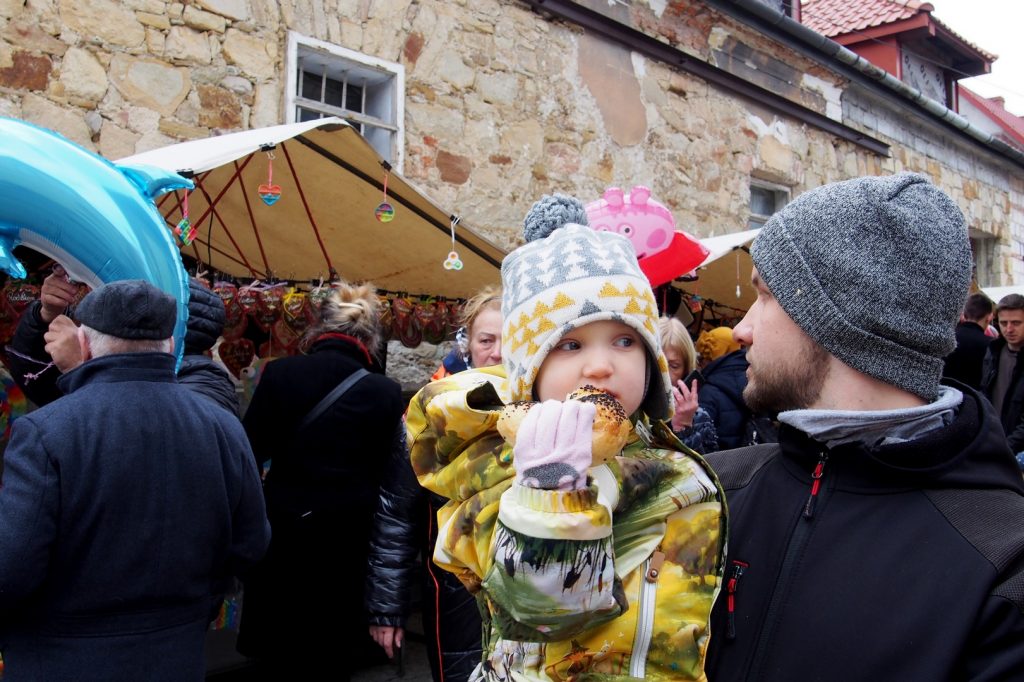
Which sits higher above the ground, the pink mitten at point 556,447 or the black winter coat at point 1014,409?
the pink mitten at point 556,447

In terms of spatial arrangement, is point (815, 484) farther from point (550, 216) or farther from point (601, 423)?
point (550, 216)

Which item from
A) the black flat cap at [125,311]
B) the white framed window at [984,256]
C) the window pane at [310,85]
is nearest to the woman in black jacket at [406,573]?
the black flat cap at [125,311]

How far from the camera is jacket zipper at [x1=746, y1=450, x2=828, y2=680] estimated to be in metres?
1.02

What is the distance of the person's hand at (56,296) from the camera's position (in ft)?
8.40

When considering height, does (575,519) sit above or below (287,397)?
above

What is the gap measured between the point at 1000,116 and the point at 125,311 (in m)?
20.8

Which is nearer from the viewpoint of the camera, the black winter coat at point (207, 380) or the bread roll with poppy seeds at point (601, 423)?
the bread roll with poppy seeds at point (601, 423)

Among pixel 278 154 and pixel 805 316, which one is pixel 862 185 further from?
pixel 278 154

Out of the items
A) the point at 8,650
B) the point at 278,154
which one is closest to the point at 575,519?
the point at 8,650

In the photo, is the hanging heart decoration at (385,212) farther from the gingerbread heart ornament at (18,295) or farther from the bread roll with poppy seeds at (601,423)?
the bread roll with poppy seeds at (601,423)

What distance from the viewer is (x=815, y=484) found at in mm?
1099

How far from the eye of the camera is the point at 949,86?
1294cm

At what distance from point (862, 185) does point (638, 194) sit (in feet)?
8.91

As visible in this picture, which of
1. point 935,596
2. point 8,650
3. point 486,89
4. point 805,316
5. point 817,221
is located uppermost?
point 486,89
